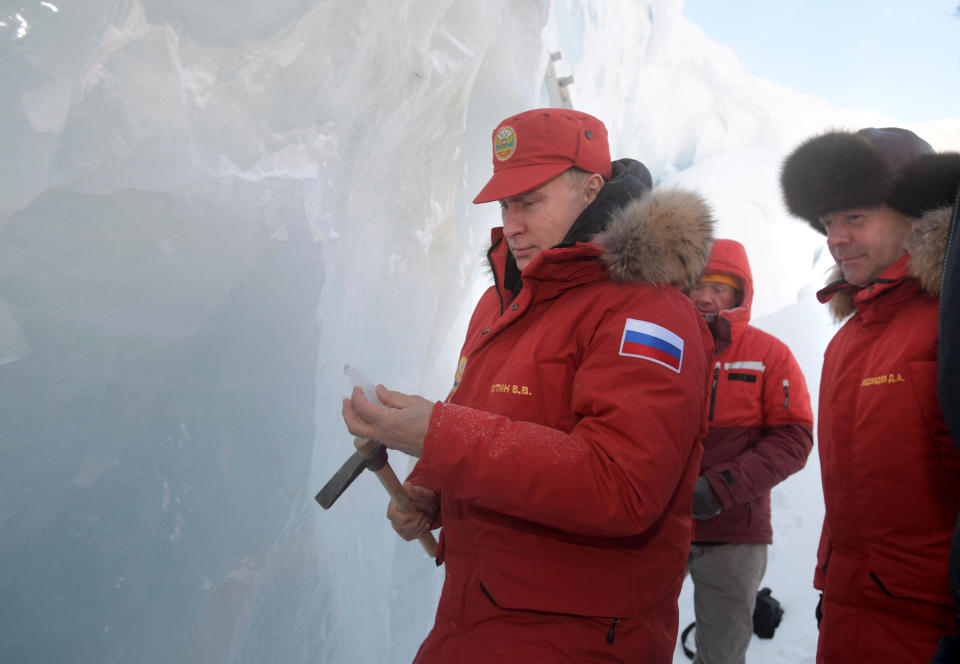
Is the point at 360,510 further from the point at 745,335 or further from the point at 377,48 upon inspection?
the point at 377,48

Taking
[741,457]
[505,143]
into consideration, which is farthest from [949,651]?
[741,457]

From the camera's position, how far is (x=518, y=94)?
15.0ft

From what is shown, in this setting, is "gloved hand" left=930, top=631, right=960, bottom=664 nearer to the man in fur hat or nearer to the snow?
the man in fur hat

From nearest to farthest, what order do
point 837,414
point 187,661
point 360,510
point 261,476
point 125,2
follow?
point 837,414 → point 125,2 → point 187,661 → point 261,476 → point 360,510

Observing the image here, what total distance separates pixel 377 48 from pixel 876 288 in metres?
2.61

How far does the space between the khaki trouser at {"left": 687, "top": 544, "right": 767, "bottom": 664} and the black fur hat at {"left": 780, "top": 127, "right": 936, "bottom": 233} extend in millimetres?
1261

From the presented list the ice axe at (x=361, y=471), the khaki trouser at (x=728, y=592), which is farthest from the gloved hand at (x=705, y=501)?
the ice axe at (x=361, y=471)

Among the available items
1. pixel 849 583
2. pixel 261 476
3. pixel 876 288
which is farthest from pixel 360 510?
pixel 876 288

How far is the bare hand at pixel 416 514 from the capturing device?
1345 millimetres

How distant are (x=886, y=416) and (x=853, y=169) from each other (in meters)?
0.69

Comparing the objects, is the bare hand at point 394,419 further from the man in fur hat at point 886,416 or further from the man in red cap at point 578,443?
the man in fur hat at point 886,416

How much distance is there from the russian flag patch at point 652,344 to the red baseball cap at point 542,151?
414mm

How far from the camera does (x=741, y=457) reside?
1968 millimetres

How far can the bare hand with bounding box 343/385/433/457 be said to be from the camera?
878 millimetres
